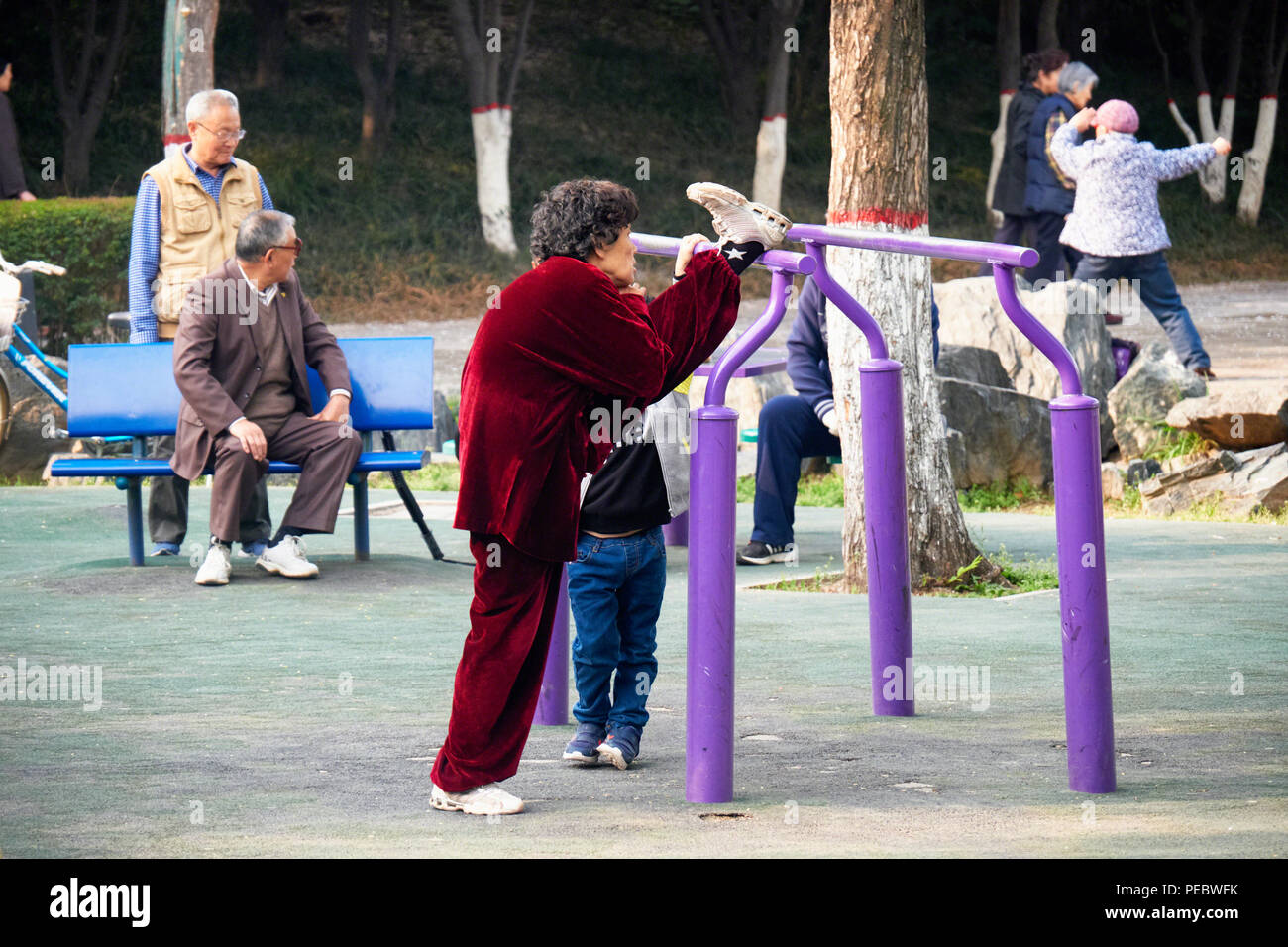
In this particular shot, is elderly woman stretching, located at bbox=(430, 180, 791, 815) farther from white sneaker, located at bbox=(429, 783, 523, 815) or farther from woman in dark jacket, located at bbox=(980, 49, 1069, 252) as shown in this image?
woman in dark jacket, located at bbox=(980, 49, 1069, 252)

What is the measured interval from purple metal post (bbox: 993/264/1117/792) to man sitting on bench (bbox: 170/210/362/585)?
372cm

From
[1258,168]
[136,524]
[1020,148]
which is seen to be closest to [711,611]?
[136,524]

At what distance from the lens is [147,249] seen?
26.1 feet

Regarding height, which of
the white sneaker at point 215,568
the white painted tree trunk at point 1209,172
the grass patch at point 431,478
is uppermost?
the white painted tree trunk at point 1209,172

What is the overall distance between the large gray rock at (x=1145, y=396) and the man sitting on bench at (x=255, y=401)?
566 centimetres

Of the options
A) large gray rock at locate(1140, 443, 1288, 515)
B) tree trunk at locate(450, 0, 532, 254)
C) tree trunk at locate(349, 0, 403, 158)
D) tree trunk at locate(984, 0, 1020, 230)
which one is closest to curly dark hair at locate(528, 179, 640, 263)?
large gray rock at locate(1140, 443, 1288, 515)

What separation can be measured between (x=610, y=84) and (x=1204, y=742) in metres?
26.9

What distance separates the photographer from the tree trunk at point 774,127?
941 inches

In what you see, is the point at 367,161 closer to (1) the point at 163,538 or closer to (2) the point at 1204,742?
(1) the point at 163,538

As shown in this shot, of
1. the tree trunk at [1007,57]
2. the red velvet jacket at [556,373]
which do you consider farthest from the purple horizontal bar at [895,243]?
the tree trunk at [1007,57]

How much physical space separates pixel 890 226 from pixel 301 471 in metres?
2.59

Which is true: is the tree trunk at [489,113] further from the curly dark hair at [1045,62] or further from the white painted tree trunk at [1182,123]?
the curly dark hair at [1045,62]

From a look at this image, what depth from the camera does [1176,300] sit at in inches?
493

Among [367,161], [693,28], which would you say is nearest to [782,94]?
[367,161]
